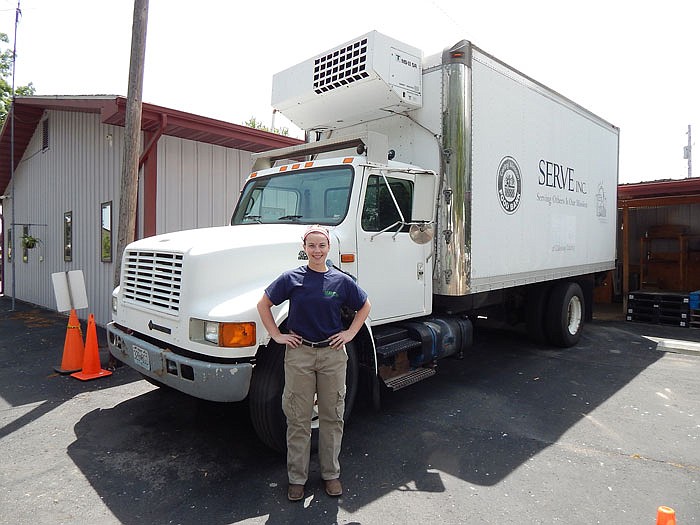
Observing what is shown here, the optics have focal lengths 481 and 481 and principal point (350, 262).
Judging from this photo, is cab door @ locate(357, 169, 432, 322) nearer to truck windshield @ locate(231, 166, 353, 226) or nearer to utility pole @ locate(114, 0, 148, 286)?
truck windshield @ locate(231, 166, 353, 226)

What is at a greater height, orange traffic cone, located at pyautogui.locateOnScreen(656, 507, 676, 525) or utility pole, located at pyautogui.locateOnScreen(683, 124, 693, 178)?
utility pole, located at pyautogui.locateOnScreen(683, 124, 693, 178)

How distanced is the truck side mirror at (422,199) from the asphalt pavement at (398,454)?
1933 millimetres

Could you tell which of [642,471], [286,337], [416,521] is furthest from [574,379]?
[286,337]

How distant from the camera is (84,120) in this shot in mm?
10570

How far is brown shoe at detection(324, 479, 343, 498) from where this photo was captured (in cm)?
320

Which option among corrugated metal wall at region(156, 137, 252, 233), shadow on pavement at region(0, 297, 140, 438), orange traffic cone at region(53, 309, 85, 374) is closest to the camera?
shadow on pavement at region(0, 297, 140, 438)

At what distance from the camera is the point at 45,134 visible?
42.0ft

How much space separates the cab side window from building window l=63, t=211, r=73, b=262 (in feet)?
31.2


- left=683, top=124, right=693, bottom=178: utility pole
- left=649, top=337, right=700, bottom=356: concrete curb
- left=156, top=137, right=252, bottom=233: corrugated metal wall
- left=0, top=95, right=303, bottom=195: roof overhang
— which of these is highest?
left=683, top=124, right=693, bottom=178: utility pole

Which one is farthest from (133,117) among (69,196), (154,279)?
(69,196)

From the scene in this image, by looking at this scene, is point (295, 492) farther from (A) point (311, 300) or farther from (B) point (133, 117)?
(B) point (133, 117)

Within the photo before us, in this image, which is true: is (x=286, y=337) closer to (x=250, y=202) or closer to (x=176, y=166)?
(x=250, y=202)

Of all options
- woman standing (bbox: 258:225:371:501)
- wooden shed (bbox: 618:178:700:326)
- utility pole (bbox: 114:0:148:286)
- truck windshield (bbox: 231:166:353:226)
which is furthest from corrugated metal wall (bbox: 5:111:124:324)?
wooden shed (bbox: 618:178:700:326)

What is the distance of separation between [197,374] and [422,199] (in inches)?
94.4
